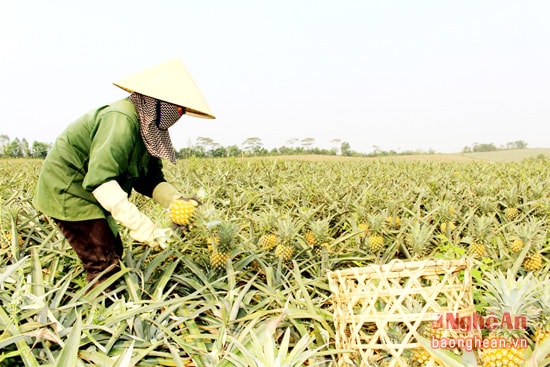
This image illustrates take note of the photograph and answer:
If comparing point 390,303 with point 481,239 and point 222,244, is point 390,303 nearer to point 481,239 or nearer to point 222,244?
point 222,244

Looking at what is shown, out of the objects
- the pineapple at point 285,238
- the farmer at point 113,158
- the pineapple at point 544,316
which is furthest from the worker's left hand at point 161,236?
the pineapple at point 544,316

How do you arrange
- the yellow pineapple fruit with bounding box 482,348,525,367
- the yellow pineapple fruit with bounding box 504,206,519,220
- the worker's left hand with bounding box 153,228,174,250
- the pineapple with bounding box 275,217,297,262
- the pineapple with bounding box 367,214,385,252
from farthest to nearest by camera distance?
the yellow pineapple fruit with bounding box 504,206,519,220 → the pineapple with bounding box 367,214,385,252 → the pineapple with bounding box 275,217,297,262 → the worker's left hand with bounding box 153,228,174,250 → the yellow pineapple fruit with bounding box 482,348,525,367

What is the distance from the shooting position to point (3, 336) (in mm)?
1534

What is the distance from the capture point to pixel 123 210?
6.23 feet

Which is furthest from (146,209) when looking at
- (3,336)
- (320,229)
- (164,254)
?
(3,336)

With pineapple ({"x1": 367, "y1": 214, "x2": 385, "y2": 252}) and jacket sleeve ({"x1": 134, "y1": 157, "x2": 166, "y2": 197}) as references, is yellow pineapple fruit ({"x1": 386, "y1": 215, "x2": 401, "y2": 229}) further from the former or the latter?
jacket sleeve ({"x1": 134, "y1": 157, "x2": 166, "y2": 197})

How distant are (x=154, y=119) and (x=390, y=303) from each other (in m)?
1.32

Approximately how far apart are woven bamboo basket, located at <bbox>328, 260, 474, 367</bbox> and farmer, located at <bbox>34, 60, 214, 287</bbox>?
0.88 meters

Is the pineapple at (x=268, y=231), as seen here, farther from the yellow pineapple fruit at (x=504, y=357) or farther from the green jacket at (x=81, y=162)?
the yellow pineapple fruit at (x=504, y=357)

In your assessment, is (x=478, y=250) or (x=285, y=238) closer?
(x=285, y=238)

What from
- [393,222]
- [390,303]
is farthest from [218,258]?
[393,222]

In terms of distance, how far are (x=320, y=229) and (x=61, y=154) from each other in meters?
1.46

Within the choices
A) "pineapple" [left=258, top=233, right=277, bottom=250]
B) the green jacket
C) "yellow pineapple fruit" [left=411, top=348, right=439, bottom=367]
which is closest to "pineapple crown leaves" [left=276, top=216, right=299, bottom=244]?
"pineapple" [left=258, top=233, right=277, bottom=250]

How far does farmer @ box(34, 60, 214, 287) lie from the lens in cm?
190
